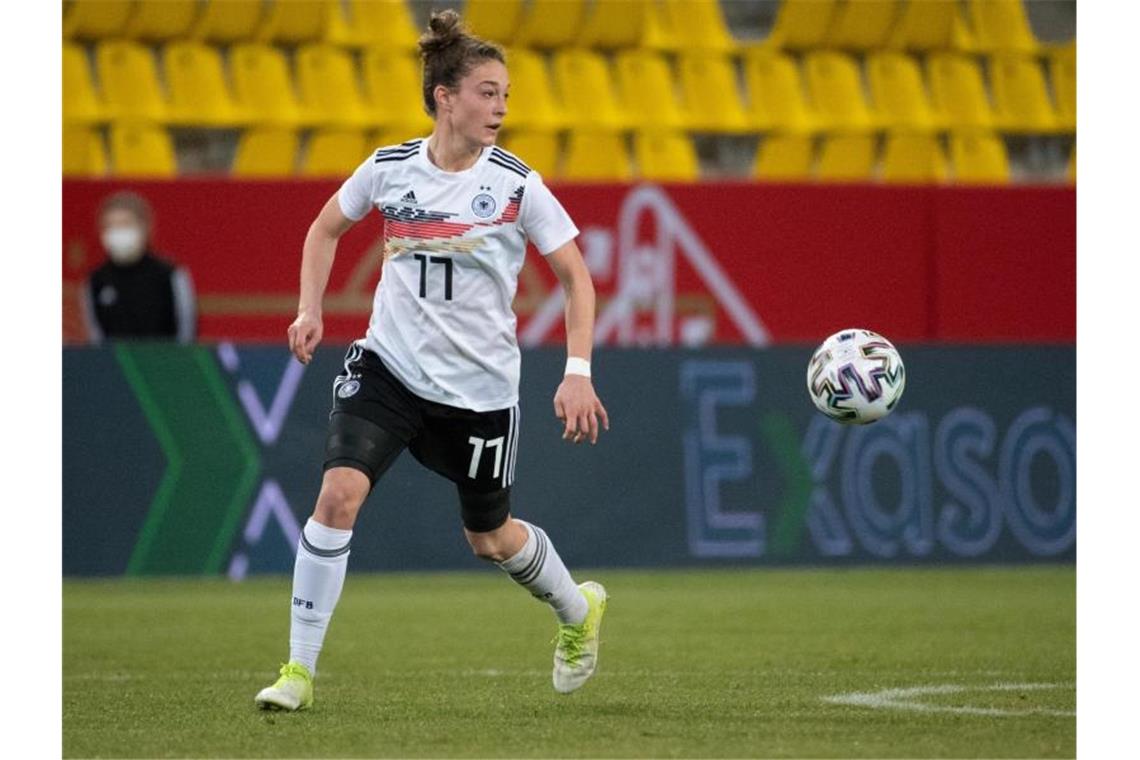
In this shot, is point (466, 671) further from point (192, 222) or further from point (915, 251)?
A: point (915, 251)

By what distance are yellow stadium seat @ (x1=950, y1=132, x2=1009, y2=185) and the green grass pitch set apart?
15.8 feet

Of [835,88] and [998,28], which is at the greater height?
[998,28]

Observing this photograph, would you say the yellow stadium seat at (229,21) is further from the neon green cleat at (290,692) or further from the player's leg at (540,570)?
the neon green cleat at (290,692)

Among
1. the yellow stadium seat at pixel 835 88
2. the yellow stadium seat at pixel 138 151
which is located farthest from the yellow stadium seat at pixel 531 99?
the yellow stadium seat at pixel 138 151

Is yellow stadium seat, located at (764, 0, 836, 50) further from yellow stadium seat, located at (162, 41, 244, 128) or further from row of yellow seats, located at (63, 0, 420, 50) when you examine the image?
yellow stadium seat, located at (162, 41, 244, 128)

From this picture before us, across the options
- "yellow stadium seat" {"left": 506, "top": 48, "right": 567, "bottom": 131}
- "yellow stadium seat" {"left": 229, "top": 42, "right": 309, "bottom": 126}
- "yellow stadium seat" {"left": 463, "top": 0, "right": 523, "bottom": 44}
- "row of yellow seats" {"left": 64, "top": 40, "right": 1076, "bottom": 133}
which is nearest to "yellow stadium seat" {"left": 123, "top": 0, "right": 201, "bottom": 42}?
"row of yellow seats" {"left": 64, "top": 40, "right": 1076, "bottom": 133}

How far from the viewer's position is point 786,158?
52.8 ft

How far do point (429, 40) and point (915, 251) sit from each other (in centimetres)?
896

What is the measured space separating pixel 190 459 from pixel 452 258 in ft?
18.5

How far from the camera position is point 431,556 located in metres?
12.1

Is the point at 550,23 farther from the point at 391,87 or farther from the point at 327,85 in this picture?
the point at 327,85

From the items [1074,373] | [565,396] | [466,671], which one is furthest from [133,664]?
[1074,373]

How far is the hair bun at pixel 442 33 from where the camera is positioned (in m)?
6.59

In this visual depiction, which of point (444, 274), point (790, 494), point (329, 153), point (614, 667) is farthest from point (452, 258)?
point (329, 153)
